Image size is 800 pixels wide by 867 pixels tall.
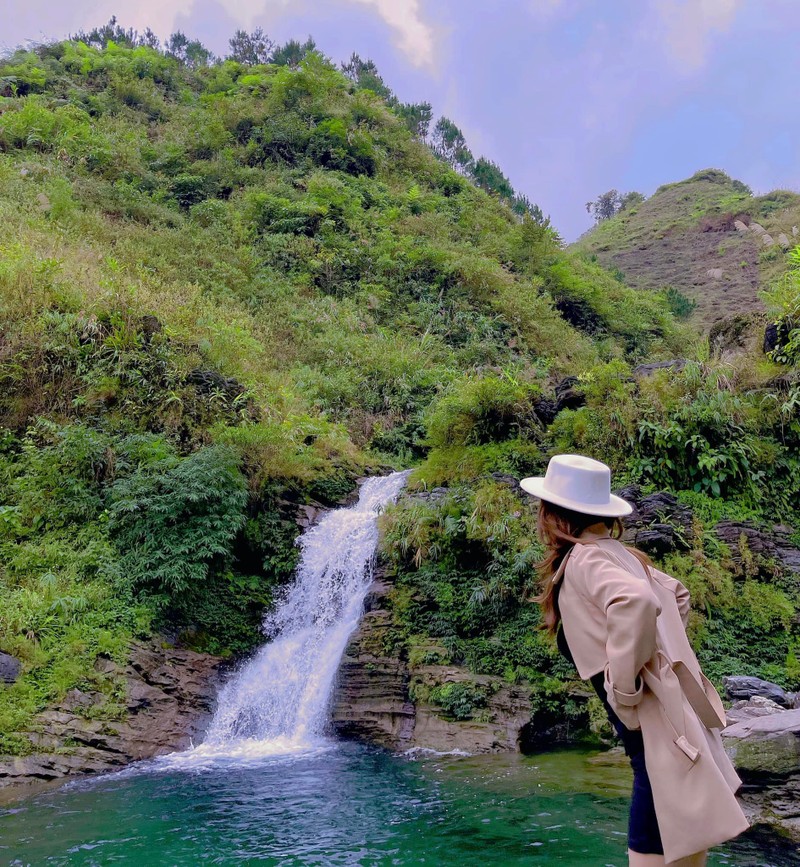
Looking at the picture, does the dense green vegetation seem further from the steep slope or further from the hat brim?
the hat brim

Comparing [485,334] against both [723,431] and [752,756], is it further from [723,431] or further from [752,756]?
[752,756]

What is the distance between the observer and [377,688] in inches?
388

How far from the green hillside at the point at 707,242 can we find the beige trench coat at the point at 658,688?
34.5m

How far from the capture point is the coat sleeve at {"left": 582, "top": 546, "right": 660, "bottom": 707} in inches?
85.9

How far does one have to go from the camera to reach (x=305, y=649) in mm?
11039

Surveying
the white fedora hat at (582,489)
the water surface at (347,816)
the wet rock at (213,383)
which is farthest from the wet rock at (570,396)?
the white fedora hat at (582,489)

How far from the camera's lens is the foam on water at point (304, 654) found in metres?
9.64

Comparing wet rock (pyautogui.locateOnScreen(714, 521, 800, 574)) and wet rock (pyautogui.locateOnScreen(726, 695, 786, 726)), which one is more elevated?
wet rock (pyautogui.locateOnScreen(714, 521, 800, 574))

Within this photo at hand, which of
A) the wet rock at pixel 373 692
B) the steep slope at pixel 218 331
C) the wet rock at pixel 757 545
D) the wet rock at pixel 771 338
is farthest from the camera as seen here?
the wet rock at pixel 771 338

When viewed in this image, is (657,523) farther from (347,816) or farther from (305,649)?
(347,816)

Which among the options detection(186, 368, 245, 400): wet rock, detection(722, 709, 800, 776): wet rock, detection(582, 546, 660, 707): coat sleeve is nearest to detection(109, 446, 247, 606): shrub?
detection(186, 368, 245, 400): wet rock

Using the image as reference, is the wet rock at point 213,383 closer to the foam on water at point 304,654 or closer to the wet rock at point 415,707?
the foam on water at point 304,654

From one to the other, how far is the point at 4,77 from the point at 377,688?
36.8 m

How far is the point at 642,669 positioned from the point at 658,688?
74mm
